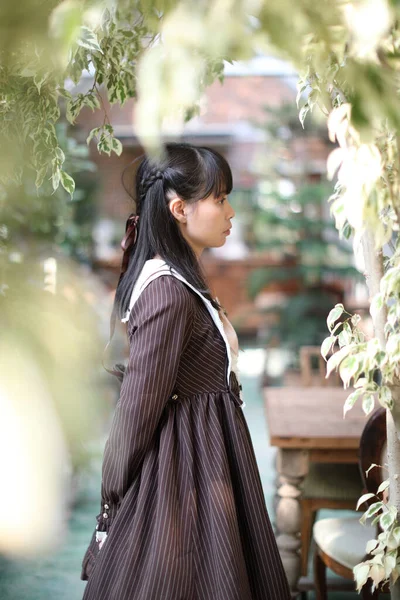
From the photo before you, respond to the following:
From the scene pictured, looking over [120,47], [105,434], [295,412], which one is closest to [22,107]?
[120,47]

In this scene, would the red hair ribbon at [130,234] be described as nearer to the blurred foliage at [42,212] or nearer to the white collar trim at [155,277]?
the white collar trim at [155,277]

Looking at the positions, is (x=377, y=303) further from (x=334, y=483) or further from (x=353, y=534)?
(x=334, y=483)

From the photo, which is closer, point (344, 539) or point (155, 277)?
point (155, 277)

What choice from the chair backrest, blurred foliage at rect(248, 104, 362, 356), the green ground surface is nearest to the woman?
the chair backrest

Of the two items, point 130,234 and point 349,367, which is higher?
point 130,234

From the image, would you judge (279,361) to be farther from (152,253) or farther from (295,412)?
(152,253)

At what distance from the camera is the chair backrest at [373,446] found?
6.14ft

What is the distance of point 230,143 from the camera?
925 centimetres

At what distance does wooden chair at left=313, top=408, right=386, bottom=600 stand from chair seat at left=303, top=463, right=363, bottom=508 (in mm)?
356

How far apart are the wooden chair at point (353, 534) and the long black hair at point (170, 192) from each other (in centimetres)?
57

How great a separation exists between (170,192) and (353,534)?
3.71 feet

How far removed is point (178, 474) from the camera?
4.79ft

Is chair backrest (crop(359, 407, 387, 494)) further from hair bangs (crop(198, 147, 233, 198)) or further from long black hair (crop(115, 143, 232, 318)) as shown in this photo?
hair bangs (crop(198, 147, 233, 198))

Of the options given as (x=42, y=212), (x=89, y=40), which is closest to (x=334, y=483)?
(x=42, y=212)
